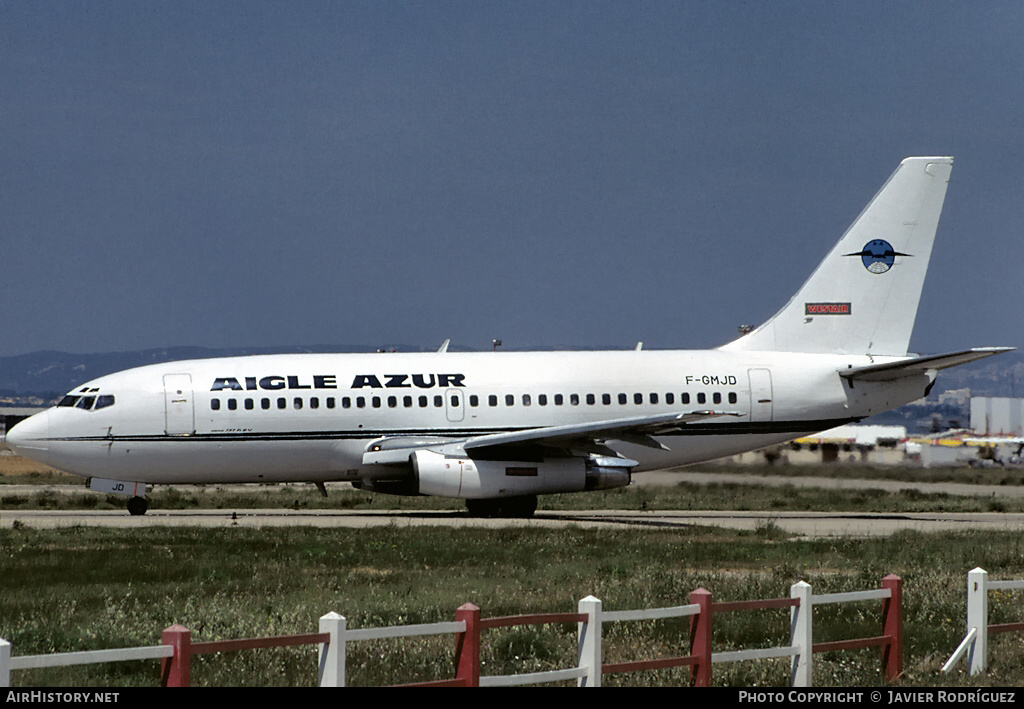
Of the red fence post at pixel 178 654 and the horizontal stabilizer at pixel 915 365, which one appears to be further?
the horizontal stabilizer at pixel 915 365

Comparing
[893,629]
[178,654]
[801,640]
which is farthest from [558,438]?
[178,654]

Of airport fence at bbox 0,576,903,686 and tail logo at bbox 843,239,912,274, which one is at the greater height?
tail logo at bbox 843,239,912,274

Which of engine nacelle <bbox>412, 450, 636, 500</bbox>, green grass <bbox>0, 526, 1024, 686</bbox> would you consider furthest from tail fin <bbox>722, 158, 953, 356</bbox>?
green grass <bbox>0, 526, 1024, 686</bbox>

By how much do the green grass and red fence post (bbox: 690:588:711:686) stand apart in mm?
861

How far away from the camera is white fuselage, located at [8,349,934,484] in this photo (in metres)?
31.8

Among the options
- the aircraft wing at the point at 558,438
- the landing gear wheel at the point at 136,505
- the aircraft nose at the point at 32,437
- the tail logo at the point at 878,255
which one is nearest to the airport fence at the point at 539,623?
the aircraft wing at the point at 558,438

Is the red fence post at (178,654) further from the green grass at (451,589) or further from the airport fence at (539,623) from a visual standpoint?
the green grass at (451,589)

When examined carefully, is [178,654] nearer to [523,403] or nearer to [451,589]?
[451,589]

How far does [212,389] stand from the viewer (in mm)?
32125

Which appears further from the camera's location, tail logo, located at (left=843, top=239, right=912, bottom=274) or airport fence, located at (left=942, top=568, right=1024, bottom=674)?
tail logo, located at (left=843, top=239, right=912, bottom=274)

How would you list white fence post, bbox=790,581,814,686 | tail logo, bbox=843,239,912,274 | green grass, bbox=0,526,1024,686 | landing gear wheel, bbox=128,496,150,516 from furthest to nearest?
1. tail logo, bbox=843,239,912,274
2. landing gear wheel, bbox=128,496,150,516
3. green grass, bbox=0,526,1024,686
4. white fence post, bbox=790,581,814,686

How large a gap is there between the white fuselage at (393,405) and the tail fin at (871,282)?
30.5 inches

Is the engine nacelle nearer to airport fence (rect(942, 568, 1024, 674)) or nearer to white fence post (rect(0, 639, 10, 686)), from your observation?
airport fence (rect(942, 568, 1024, 674))

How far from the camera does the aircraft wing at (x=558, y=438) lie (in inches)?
1206
